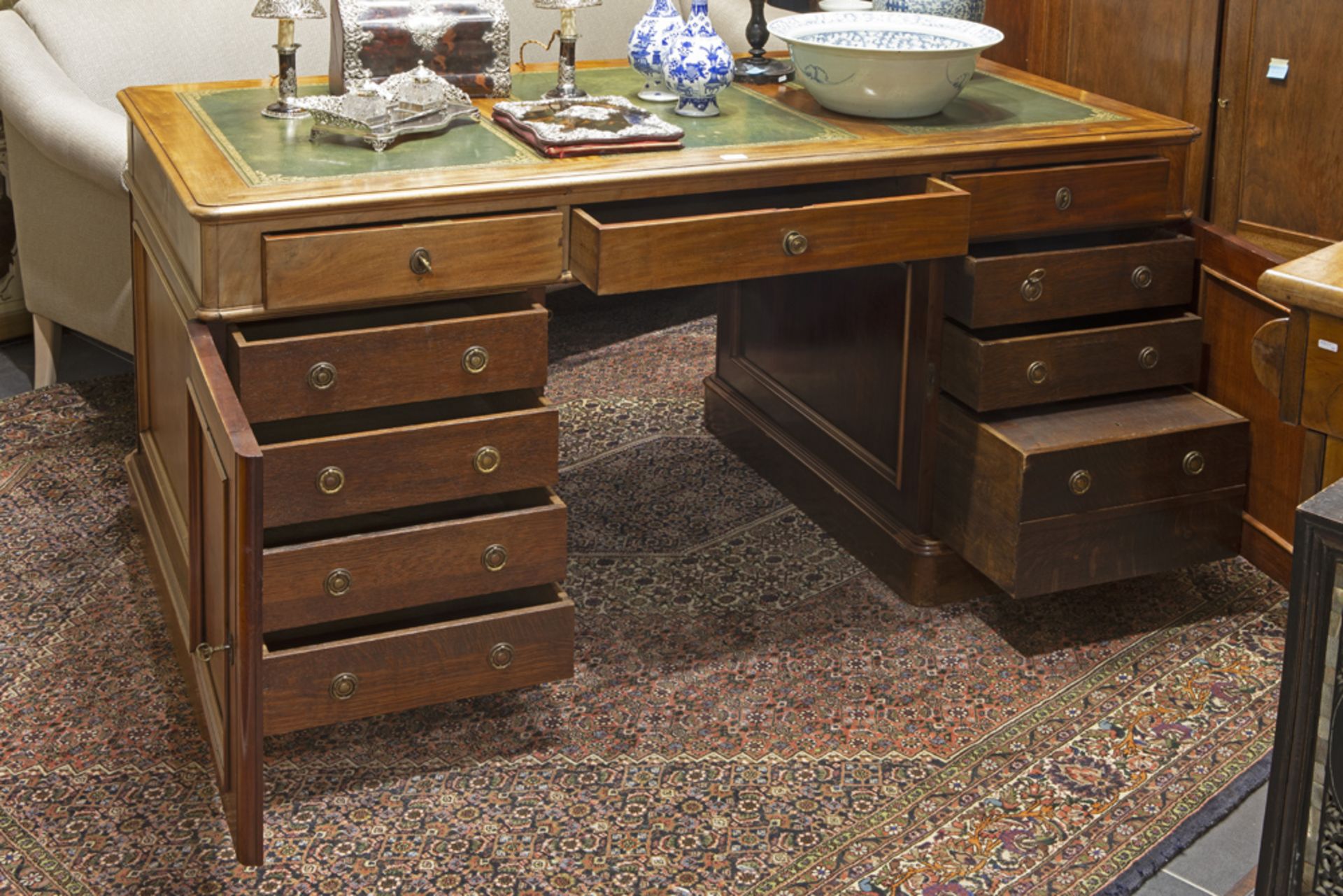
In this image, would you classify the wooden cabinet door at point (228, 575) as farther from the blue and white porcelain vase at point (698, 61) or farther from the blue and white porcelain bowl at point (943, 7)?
the blue and white porcelain bowl at point (943, 7)

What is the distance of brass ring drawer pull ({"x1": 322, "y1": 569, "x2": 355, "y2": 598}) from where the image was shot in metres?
2.09

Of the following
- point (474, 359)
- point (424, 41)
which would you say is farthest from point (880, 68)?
point (474, 359)

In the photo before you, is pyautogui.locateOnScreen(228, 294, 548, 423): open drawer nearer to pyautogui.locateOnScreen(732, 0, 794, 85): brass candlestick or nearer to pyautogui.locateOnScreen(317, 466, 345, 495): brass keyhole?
pyautogui.locateOnScreen(317, 466, 345, 495): brass keyhole

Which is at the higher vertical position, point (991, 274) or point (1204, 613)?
point (991, 274)

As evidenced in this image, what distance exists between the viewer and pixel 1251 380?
2557 millimetres

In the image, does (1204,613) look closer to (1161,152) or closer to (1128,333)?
(1128,333)

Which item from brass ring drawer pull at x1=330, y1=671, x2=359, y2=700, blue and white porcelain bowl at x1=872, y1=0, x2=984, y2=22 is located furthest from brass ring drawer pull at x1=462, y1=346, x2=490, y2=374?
blue and white porcelain bowl at x1=872, y1=0, x2=984, y2=22

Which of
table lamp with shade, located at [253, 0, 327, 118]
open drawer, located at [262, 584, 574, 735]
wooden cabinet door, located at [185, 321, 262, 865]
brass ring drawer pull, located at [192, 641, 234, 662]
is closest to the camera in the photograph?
wooden cabinet door, located at [185, 321, 262, 865]

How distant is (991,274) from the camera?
245 centimetres

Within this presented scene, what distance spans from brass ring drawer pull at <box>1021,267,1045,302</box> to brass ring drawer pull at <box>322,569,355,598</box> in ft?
3.76

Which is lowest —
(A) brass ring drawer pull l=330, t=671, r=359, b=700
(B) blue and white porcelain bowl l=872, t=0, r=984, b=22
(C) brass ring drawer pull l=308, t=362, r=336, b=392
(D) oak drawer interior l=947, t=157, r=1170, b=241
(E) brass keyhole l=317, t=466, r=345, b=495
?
(A) brass ring drawer pull l=330, t=671, r=359, b=700

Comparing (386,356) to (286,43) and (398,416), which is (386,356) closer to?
(398,416)

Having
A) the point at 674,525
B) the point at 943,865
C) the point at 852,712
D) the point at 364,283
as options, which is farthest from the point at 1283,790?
the point at 674,525

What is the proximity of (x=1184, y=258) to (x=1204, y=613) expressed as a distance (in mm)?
608
